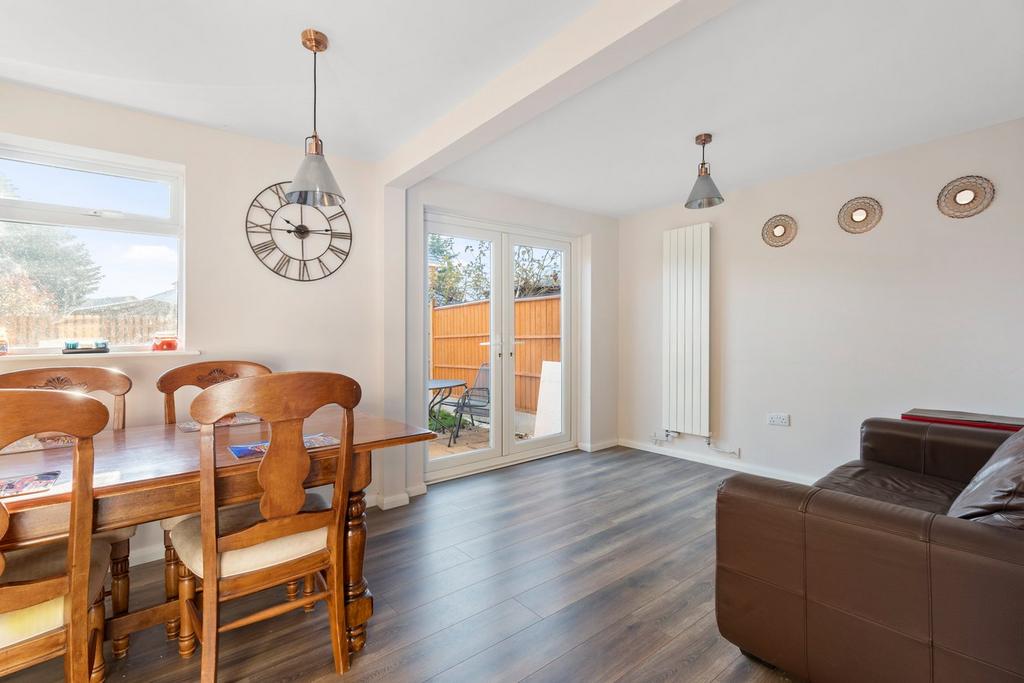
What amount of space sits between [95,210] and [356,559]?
7.83ft

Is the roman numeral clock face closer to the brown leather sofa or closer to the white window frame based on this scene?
the white window frame

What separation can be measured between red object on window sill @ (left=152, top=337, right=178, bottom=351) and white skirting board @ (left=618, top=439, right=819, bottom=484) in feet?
13.3

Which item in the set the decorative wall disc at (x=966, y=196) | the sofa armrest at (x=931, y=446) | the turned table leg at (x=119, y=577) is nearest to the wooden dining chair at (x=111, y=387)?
the turned table leg at (x=119, y=577)

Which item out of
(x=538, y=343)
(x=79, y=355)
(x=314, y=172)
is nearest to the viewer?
(x=314, y=172)

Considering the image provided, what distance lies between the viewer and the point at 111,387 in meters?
2.14

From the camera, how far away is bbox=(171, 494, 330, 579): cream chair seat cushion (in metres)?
1.50

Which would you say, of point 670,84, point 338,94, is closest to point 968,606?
point 670,84

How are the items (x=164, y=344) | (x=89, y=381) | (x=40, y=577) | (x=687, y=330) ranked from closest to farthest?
(x=40, y=577) → (x=89, y=381) → (x=164, y=344) → (x=687, y=330)

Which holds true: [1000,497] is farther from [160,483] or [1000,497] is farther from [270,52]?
[270,52]

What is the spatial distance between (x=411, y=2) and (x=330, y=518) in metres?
1.94

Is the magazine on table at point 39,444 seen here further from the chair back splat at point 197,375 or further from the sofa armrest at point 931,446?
the sofa armrest at point 931,446

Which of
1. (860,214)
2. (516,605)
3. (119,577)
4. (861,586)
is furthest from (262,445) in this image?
(860,214)

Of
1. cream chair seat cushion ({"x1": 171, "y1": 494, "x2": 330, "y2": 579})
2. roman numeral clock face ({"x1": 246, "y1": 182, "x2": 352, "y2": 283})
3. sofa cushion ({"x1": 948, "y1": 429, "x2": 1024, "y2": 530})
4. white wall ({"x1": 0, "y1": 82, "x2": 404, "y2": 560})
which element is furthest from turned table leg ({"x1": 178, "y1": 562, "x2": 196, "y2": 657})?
sofa cushion ({"x1": 948, "y1": 429, "x2": 1024, "y2": 530})

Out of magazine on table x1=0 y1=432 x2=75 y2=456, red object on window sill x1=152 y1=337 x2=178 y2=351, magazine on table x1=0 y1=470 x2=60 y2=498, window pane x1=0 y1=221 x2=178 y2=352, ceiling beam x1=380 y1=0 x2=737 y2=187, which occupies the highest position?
ceiling beam x1=380 y1=0 x2=737 y2=187
